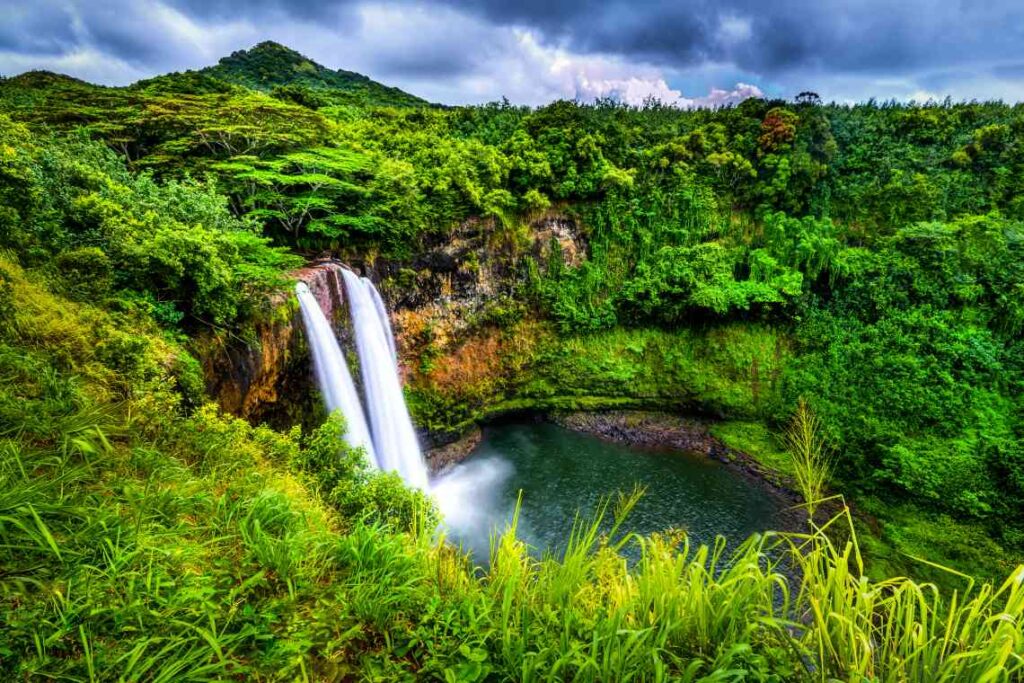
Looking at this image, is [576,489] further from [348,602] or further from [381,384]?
[348,602]

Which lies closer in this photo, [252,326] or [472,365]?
[252,326]

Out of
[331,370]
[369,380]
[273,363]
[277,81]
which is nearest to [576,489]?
[369,380]

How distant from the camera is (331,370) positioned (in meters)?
8.70

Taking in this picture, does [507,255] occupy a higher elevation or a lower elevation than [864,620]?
higher

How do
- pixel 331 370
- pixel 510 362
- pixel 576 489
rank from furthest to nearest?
pixel 510 362 < pixel 576 489 < pixel 331 370

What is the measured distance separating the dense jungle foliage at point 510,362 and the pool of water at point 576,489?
3.89 feet

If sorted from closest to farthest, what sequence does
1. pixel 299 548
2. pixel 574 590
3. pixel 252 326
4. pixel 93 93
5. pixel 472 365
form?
pixel 574 590, pixel 299 548, pixel 252 326, pixel 93 93, pixel 472 365

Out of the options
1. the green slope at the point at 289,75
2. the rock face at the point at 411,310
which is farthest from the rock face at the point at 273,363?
the green slope at the point at 289,75

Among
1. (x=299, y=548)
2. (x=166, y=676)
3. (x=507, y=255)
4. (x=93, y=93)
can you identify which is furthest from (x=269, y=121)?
(x=166, y=676)

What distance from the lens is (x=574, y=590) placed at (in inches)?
90.0

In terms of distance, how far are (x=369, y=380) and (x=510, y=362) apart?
582 centimetres

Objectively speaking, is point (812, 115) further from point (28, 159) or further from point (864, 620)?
point (28, 159)

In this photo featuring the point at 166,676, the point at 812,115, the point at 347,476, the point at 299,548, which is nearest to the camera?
the point at 166,676

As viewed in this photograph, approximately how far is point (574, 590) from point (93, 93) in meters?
14.4
